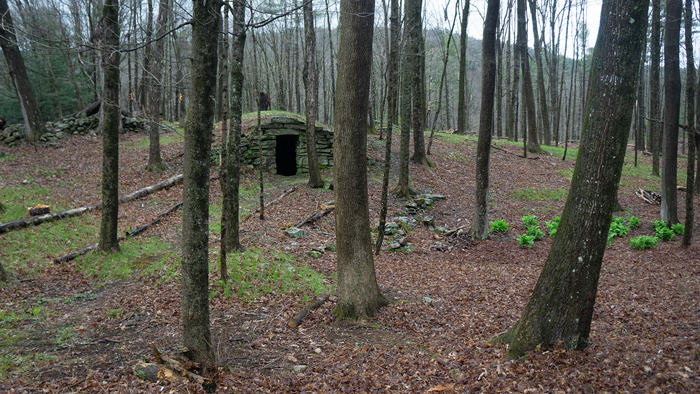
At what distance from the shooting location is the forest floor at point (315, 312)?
138 inches

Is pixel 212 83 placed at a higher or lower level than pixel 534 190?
higher

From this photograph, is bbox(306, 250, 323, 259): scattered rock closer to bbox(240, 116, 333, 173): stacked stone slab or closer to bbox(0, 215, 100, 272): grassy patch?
bbox(0, 215, 100, 272): grassy patch

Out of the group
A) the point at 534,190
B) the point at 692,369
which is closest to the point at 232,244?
the point at 692,369

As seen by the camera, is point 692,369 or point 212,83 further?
point 212,83

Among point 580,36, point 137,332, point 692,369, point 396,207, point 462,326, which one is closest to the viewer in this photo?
point 692,369

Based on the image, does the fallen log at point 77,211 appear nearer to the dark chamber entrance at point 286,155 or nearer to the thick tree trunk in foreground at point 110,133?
the thick tree trunk in foreground at point 110,133

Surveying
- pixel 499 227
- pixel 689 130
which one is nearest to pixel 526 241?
pixel 499 227

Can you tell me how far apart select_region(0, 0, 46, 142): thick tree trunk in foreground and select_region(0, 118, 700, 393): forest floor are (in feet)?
16.4

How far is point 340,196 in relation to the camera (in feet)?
17.8

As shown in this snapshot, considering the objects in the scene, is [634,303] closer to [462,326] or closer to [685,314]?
[685,314]

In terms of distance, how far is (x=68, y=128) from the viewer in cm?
1889

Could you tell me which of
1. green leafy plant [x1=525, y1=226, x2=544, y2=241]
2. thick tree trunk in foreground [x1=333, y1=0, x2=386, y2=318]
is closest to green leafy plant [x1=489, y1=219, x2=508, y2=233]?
green leafy plant [x1=525, y1=226, x2=544, y2=241]

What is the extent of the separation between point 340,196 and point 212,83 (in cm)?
243

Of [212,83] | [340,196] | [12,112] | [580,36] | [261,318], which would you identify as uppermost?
[580,36]
